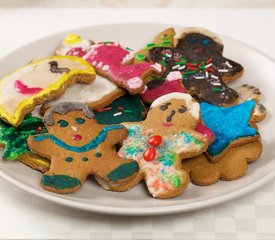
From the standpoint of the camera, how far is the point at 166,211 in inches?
52.4

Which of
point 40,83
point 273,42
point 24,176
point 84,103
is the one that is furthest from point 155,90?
point 273,42

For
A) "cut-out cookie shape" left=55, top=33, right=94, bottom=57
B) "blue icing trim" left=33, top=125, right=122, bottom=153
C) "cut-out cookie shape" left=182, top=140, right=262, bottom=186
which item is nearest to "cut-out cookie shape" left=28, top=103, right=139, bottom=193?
"blue icing trim" left=33, top=125, right=122, bottom=153

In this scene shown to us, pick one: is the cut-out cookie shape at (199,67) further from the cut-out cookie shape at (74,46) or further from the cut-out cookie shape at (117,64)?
the cut-out cookie shape at (74,46)

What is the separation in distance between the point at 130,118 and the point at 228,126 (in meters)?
0.24

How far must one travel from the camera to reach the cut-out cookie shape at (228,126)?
1.50m

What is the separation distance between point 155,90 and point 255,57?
1.09ft

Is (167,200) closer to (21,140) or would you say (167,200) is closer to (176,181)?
(176,181)

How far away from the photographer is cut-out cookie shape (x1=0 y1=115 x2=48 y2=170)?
1476 mm

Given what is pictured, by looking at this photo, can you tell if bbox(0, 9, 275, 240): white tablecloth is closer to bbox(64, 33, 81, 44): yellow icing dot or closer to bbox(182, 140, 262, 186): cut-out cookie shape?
bbox(182, 140, 262, 186): cut-out cookie shape

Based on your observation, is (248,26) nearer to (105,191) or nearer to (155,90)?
(155,90)

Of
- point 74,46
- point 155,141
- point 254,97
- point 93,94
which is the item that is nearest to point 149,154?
point 155,141

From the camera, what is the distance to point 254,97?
1.71 m

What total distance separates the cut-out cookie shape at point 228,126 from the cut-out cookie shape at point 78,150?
203 mm

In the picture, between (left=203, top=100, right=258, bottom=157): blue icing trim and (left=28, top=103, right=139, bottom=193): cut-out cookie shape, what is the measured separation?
207 mm
